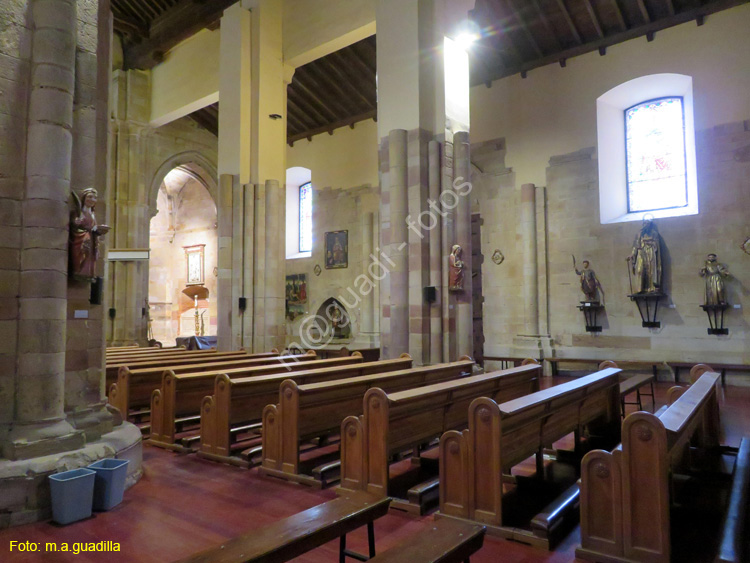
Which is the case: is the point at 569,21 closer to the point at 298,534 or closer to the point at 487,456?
the point at 487,456

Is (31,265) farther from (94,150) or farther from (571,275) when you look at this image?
(571,275)

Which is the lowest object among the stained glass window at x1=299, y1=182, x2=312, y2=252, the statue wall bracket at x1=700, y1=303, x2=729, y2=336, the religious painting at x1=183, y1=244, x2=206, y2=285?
the statue wall bracket at x1=700, y1=303, x2=729, y2=336

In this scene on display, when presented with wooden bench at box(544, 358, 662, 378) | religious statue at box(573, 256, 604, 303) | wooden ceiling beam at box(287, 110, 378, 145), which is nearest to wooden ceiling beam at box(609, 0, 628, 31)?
religious statue at box(573, 256, 604, 303)

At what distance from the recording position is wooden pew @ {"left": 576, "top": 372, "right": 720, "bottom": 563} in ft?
8.68

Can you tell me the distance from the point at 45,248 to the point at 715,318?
415 inches

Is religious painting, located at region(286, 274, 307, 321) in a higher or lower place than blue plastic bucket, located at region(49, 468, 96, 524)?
higher

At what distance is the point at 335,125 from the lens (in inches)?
645

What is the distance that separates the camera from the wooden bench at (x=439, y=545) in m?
1.89

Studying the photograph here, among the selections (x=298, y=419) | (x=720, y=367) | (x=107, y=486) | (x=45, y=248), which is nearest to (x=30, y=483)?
(x=107, y=486)

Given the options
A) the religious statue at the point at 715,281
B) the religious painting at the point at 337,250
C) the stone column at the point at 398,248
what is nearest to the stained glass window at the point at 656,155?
the religious statue at the point at 715,281

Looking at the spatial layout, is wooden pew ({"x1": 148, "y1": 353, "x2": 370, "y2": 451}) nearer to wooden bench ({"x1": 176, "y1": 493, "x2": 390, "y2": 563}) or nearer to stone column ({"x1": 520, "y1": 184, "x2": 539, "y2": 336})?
wooden bench ({"x1": 176, "y1": 493, "x2": 390, "y2": 563})

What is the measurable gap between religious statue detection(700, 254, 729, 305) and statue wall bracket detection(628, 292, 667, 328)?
813 mm

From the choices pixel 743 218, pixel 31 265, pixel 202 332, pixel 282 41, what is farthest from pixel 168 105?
pixel 743 218

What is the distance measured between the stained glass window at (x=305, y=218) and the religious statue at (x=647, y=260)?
34.5 ft
